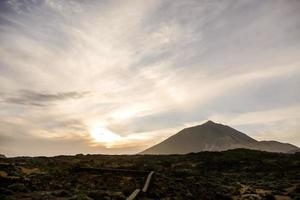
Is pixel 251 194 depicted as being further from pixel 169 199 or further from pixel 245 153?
pixel 245 153

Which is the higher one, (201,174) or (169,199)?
(201,174)

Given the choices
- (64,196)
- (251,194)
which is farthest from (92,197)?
(251,194)

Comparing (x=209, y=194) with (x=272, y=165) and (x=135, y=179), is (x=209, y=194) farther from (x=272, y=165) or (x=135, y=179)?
(x=272, y=165)

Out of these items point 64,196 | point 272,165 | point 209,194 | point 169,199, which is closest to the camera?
point 64,196

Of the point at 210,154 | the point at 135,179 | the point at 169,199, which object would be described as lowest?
the point at 169,199

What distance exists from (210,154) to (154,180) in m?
21.1

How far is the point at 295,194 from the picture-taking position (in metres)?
19.7

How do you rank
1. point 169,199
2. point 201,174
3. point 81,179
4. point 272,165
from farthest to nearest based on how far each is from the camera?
1. point 272,165
2. point 201,174
3. point 81,179
4. point 169,199

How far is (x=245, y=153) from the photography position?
138ft

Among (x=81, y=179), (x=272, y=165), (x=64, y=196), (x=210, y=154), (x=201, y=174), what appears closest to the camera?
(x=64, y=196)

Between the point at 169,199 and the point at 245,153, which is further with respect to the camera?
the point at 245,153

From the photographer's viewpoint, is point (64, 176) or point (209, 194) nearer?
point (209, 194)

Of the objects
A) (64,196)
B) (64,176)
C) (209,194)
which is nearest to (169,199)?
(209,194)

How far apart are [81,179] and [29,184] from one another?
452 centimetres
